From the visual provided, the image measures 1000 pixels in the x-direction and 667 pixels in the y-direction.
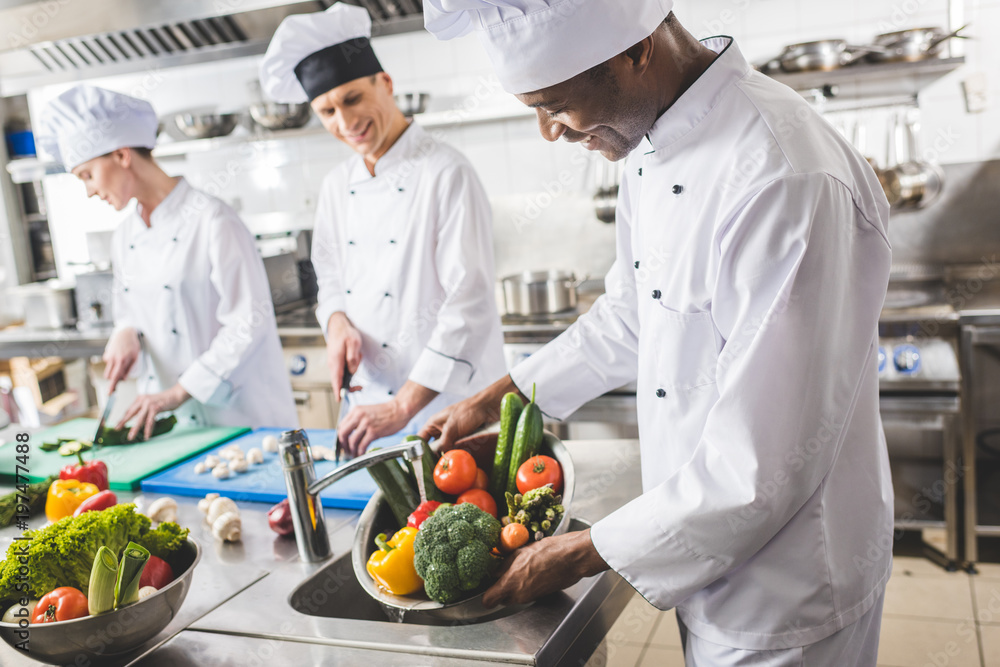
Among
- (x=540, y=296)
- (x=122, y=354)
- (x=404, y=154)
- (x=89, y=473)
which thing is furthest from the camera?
(x=540, y=296)

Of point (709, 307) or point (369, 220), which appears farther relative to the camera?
point (369, 220)

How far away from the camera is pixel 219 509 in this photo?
1508mm

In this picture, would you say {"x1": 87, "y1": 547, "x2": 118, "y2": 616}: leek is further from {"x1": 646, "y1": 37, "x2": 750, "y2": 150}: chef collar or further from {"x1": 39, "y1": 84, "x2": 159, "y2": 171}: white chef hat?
{"x1": 39, "y1": 84, "x2": 159, "y2": 171}: white chef hat

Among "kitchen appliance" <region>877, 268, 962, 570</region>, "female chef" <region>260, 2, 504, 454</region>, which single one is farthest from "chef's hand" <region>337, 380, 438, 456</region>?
"kitchen appliance" <region>877, 268, 962, 570</region>

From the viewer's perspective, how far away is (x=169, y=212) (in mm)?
2648

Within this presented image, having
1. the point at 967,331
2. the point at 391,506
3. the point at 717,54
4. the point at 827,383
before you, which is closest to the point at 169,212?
the point at 391,506

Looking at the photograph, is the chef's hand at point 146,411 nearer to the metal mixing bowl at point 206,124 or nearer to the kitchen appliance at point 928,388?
the metal mixing bowl at point 206,124

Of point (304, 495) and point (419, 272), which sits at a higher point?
point (419, 272)

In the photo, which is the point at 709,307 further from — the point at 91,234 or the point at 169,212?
the point at 91,234

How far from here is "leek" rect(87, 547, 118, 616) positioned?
1.01 metres

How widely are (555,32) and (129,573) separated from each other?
2.90 ft

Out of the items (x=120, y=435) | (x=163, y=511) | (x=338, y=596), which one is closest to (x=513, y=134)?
(x=120, y=435)

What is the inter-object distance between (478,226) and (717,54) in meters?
1.23

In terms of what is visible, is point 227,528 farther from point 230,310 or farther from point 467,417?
point 230,310
